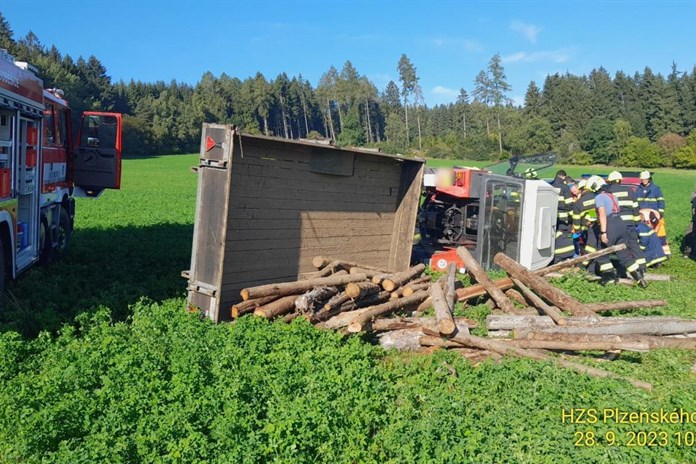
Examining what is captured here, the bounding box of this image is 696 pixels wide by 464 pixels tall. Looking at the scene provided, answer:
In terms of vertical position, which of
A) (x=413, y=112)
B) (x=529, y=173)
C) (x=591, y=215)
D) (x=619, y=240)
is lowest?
(x=619, y=240)

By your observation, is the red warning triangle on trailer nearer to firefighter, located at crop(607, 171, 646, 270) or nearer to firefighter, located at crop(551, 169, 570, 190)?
firefighter, located at crop(607, 171, 646, 270)

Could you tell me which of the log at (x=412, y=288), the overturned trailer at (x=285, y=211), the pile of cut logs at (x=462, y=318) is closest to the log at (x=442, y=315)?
the pile of cut logs at (x=462, y=318)

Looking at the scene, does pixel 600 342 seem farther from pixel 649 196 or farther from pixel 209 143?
pixel 649 196

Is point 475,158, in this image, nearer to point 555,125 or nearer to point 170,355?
point 555,125

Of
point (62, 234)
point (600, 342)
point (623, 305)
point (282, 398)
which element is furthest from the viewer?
point (62, 234)

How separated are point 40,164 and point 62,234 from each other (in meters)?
2.57

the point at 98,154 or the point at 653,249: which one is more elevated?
the point at 98,154

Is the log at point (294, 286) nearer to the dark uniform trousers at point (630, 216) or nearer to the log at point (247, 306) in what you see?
the log at point (247, 306)

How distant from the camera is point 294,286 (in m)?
7.67

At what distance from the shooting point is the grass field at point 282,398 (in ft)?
13.9

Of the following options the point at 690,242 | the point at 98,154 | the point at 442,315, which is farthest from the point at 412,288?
the point at 690,242

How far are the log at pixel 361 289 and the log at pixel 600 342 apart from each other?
2083 mm

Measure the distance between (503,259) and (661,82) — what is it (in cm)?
9890

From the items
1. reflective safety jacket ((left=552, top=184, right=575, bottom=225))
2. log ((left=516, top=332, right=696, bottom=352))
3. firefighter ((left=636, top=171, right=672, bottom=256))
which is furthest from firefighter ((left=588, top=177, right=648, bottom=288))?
log ((left=516, top=332, right=696, bottom=352))
